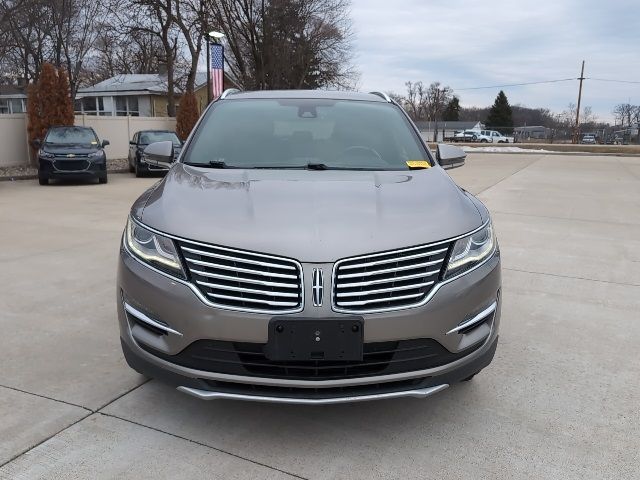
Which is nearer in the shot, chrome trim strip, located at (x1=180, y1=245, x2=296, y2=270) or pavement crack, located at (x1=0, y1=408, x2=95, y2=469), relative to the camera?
chrome trim strip, located at (x1=180, y1=245, x2=296, y2=270)

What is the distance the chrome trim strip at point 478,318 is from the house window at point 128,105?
4099cm

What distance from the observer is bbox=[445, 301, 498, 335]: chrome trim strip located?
2545mm

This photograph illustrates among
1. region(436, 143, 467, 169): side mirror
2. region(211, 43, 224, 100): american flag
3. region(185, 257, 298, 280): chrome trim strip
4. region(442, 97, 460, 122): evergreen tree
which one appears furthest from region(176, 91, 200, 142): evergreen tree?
region(442, 97, 460, 122): evergreen tree

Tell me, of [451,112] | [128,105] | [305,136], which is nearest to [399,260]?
[305,136]

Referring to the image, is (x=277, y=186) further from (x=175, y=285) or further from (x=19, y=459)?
(x=19, y=459)

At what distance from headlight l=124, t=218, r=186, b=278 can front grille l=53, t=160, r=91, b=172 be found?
1244 cm

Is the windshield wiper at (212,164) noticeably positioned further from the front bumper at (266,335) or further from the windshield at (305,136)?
the front bumper at (266,335)

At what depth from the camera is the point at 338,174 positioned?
11.0ft

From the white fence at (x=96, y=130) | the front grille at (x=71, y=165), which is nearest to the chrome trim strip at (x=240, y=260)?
the front grille at (x=71, y=165)

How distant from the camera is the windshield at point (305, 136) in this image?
3680 millimetres

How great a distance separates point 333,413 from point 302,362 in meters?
0.68

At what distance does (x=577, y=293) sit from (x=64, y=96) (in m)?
16.7

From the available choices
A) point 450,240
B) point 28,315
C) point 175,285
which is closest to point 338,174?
point 450,240

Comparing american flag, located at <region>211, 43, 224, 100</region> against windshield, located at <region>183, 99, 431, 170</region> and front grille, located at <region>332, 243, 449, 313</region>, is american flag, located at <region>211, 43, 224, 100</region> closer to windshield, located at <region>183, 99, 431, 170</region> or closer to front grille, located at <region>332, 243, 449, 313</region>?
windshield, located at <region>183, 99, 431, 170</region>
